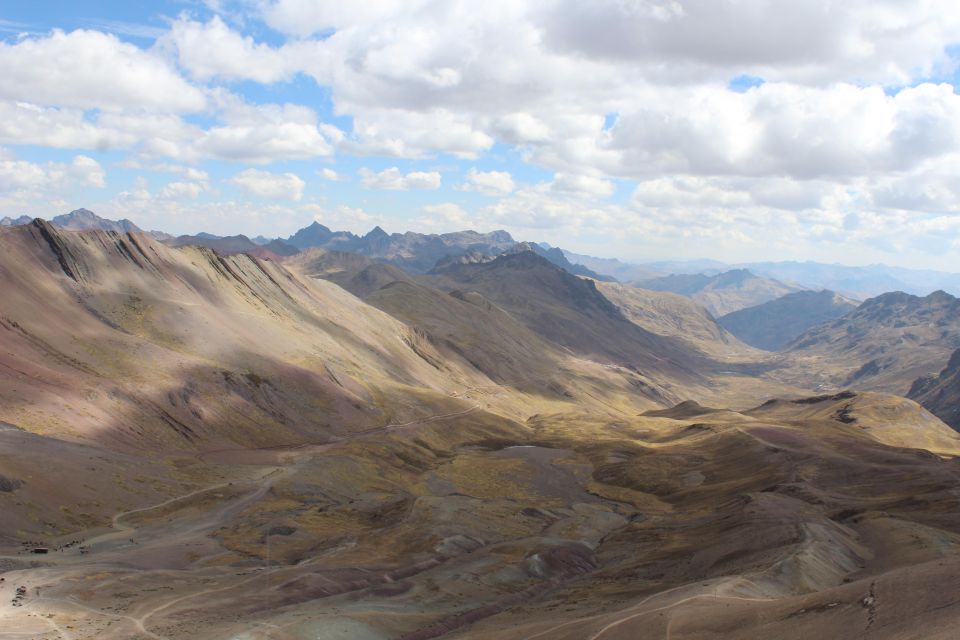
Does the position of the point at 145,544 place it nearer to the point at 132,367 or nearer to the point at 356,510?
the point at 356,510

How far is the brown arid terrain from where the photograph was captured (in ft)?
190

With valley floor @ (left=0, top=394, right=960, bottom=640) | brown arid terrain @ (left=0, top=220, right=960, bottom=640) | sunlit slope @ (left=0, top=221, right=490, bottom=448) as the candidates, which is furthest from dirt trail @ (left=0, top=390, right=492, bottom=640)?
sunlit slope @ (left=0, top=221, right=490, bottom=448)

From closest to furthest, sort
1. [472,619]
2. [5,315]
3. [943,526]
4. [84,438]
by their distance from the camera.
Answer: [472,619] → [943,526] → [84,438] → [5,315]

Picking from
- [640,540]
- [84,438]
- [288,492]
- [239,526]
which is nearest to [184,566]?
[239,526]

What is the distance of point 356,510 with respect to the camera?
113m

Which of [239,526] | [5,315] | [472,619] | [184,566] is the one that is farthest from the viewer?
[5,315]

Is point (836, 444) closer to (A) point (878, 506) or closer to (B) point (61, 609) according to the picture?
(A) point (878, 506)

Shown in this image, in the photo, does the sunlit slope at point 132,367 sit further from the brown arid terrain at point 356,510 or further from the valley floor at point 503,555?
the valley floor at point 503,555

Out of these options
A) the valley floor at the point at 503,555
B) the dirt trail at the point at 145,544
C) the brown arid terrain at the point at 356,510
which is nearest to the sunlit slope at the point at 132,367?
the brown arid terrain at the point at 356,510

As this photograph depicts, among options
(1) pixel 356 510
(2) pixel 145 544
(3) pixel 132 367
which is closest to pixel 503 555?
(1) pixel 356 510

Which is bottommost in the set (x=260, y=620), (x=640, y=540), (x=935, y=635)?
(x=640, y=540)

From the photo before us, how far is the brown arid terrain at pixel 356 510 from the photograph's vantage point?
190ft

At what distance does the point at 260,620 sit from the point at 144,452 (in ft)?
238

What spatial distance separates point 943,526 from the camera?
87562 mm
